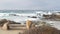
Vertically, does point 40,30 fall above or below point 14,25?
above

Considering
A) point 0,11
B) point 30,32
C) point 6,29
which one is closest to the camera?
point 30,32

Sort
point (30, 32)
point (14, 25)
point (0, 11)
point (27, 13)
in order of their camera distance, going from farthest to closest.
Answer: point (27, 13), point (0, 11), point (14, 25), point (30, 32)

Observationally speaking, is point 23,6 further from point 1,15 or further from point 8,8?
point 1,15

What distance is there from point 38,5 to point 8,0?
0.89 m

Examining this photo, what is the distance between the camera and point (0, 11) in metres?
4.94

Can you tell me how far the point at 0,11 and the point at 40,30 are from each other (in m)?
2.61

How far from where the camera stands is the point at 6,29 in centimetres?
418

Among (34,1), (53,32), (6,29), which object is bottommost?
(6,29)

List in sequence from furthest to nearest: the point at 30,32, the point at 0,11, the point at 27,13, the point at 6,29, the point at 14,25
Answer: the point at 27,13 → the point at 0,11 → the point at 14,25 → the point at 6,29 → the point at 30,32

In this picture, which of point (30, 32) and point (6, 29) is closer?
point (30, 32)

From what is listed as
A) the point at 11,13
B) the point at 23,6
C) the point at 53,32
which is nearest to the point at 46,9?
the point at 23,6

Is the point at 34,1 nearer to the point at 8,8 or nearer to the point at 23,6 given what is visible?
the point at 23,6

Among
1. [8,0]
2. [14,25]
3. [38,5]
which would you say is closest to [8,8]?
[8,0]

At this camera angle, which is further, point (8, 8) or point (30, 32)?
point (8, 8)
